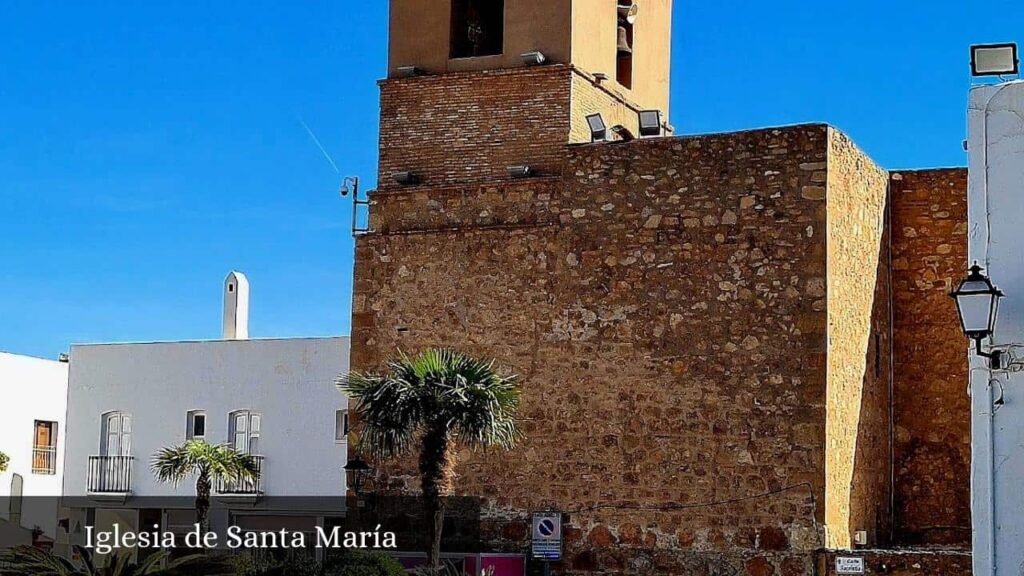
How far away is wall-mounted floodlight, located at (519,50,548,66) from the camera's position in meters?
18.5

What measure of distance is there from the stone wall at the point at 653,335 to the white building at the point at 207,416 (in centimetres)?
1304

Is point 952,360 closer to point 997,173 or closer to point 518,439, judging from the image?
point 518,439

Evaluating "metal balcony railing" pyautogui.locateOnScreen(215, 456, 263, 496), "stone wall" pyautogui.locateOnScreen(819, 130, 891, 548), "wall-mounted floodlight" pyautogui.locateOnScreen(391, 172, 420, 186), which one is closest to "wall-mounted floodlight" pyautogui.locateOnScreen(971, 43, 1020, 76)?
"stone wall" pyautogui.locateOnScreen(819, 130, 891, 548)

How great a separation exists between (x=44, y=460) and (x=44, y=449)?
0.28m

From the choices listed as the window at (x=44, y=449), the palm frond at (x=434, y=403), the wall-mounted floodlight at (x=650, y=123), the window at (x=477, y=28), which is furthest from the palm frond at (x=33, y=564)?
the window at (x=44, y=449)

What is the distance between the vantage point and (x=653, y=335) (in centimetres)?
1767

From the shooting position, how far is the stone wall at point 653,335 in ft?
55.9

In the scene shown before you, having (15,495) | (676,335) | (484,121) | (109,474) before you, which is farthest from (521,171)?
(15,495)

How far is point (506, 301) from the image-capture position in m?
18.4

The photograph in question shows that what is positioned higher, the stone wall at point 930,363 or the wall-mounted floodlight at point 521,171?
the wall-mounted floodlight at point 521,171

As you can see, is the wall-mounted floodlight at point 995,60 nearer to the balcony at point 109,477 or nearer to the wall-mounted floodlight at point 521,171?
the wall-mounted floodlight at point 521,171

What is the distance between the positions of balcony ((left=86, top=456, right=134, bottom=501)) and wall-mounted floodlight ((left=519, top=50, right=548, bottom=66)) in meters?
18.0

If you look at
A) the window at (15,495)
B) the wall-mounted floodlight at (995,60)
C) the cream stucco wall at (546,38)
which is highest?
the cream stucco wall at (546,38)

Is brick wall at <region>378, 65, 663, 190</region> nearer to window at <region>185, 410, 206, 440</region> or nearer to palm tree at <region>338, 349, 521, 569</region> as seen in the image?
palm tree at <region>338, 349, 521, 569</region>
